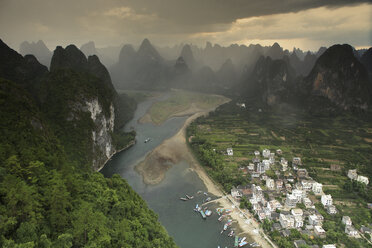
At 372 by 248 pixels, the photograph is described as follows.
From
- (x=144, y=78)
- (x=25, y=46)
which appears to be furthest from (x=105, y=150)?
(x=25, y=46)

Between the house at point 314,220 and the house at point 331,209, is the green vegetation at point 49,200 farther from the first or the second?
the house at point 331,209

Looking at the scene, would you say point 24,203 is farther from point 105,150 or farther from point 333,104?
point 333,104

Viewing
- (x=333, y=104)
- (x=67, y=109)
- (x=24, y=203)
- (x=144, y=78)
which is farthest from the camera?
(x=144, y=78)

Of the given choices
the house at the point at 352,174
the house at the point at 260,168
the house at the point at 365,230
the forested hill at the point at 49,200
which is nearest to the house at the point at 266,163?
the house at the point at 260,168

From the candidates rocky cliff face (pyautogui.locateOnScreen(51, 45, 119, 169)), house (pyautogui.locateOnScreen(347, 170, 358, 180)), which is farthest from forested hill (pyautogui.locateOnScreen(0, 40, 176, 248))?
house (pyautogui.locateOnScreen(347, 170, 358, 180))

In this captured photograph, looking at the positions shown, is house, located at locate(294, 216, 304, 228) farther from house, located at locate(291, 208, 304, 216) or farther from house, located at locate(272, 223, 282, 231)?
house, located at locate(272, 223, 282, 231)

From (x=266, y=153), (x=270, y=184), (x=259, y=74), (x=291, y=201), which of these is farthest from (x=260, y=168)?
(x=259, y=74)

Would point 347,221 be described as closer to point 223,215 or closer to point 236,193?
point 236,193
